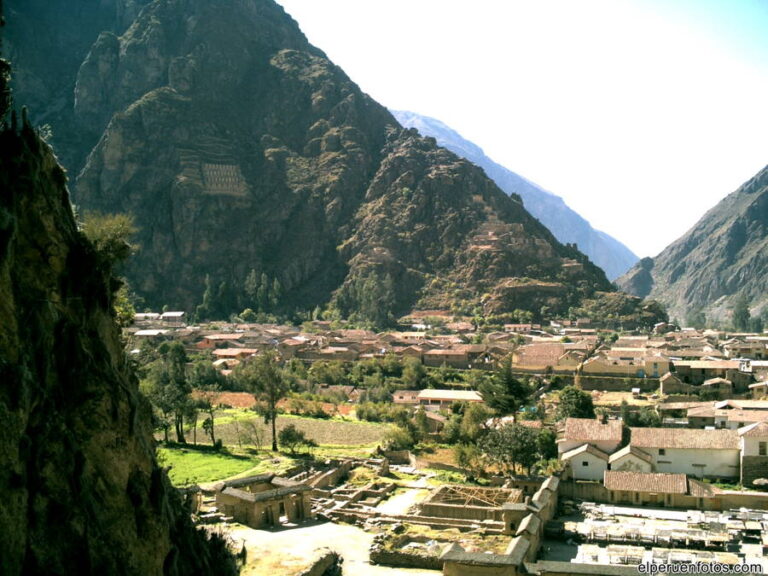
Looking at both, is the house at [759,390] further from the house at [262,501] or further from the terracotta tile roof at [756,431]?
the house at [262,501]

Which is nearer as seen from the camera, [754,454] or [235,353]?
[754,454]

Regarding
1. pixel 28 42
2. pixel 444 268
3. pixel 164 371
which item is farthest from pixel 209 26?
Answer: pixel 164 371

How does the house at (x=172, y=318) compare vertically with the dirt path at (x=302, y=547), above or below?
below

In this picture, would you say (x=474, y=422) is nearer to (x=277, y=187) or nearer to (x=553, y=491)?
(x=553, y=491)

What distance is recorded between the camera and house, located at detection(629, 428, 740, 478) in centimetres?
4241

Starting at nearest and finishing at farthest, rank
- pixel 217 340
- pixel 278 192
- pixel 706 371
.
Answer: pixel 706 371
pixel 217 340
pixel 278 192

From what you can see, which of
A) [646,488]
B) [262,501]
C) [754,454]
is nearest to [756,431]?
[754,454]

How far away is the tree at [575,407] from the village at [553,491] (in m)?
0.83

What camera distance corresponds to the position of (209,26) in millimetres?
184125

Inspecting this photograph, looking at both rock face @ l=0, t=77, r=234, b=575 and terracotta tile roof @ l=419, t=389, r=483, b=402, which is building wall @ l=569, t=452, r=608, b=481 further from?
rock face @ l=0, t=77, r=234, b=575

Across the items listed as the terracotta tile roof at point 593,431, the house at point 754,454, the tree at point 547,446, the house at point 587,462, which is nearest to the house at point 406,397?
the tree at point 547,446

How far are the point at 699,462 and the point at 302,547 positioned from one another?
23.5m

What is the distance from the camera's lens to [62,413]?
14.7 m

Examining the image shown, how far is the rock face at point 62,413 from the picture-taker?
514 inches
